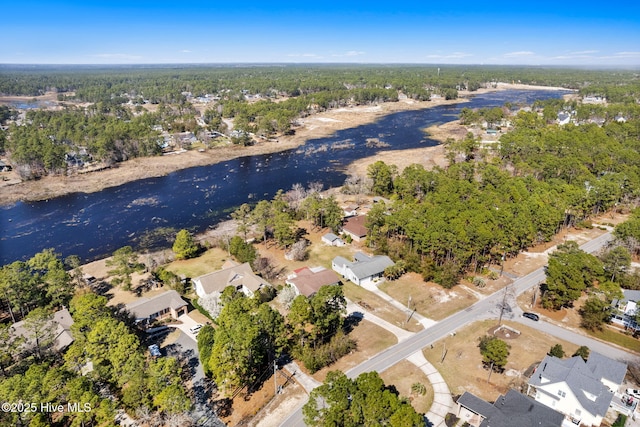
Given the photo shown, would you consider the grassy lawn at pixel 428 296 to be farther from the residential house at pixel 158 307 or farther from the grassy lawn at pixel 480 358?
the residential house at pixel 158 307

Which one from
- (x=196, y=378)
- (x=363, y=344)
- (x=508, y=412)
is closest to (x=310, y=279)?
(x=363, y=344)

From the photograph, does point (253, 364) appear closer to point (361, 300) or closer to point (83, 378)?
point (83, 378)

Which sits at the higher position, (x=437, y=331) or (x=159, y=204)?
(x=437, y=331)

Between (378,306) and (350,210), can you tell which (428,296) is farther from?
(350,210)

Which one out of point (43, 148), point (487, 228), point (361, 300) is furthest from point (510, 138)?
point (43, 148)

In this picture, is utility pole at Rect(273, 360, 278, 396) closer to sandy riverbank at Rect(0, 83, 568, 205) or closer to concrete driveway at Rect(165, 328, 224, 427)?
concrete driveway at Rect(165, 328, 224, 427)

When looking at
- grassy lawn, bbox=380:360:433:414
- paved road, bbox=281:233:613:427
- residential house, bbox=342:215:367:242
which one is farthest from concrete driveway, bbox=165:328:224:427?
residential house, bbox=342:215:367:242

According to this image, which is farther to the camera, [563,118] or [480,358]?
[563,118]
